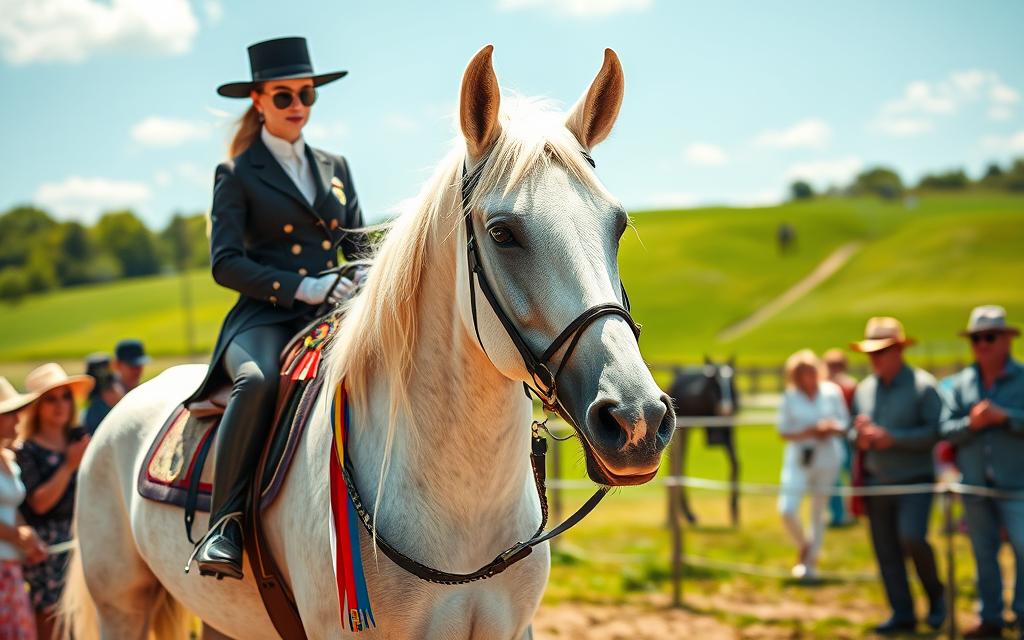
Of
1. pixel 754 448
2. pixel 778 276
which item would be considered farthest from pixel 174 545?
pixel 778 276

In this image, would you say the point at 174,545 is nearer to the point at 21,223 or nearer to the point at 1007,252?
the point at 1007,252

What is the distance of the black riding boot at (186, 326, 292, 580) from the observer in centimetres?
299

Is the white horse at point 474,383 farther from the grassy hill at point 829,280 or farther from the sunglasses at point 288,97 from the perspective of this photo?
the grassy hill at point 829,280

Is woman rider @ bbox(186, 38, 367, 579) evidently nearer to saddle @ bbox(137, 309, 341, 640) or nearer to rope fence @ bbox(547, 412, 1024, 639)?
saddle @ bbox(137, 309, 341, 640)

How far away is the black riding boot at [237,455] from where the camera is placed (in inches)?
118

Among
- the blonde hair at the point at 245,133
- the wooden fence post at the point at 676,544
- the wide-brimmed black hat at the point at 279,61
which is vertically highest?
the wide-brimmed black hat at the point at 279,61

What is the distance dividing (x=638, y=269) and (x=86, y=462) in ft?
202

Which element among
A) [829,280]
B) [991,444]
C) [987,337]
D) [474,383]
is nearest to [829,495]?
[991,444]

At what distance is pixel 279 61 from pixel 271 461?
5.23ft

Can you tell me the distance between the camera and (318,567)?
106 inches

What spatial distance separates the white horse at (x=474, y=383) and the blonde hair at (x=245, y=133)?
47.4 inches

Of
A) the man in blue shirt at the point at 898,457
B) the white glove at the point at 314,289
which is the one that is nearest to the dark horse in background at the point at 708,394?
the man in blue shirt at the point at 898,457

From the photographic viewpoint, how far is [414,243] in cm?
261

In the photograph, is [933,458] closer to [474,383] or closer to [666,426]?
[474,383]
